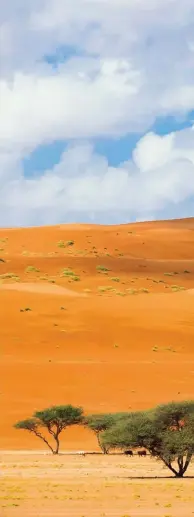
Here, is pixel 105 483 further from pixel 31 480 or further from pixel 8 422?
pixel 8 422

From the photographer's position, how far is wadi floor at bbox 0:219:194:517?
95.7ft

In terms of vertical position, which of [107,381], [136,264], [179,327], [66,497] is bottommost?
[66,497]

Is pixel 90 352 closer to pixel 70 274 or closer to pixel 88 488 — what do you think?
pixel 70 274

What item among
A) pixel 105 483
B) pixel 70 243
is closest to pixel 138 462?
pixel 105 483

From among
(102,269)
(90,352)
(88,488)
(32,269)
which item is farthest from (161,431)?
(102,269)

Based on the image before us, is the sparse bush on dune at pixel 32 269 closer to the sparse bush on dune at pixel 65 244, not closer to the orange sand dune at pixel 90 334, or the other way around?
the orange sand dune at pixel 90 334

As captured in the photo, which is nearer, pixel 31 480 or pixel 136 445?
pixel 31 480

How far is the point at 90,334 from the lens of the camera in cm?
5716

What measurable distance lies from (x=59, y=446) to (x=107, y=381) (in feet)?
21.6

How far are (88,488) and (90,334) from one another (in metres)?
30.2

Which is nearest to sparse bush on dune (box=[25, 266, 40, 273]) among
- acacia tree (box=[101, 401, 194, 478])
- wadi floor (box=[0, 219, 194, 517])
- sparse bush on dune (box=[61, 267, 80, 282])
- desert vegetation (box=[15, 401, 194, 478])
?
wadi floor (box=[0, 219, 194, 517])

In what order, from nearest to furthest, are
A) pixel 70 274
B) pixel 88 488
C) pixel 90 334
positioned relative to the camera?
pixel 88 488
pixel 90 334
pixel 70 274

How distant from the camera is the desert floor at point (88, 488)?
21.6 m

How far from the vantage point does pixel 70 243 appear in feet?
326
